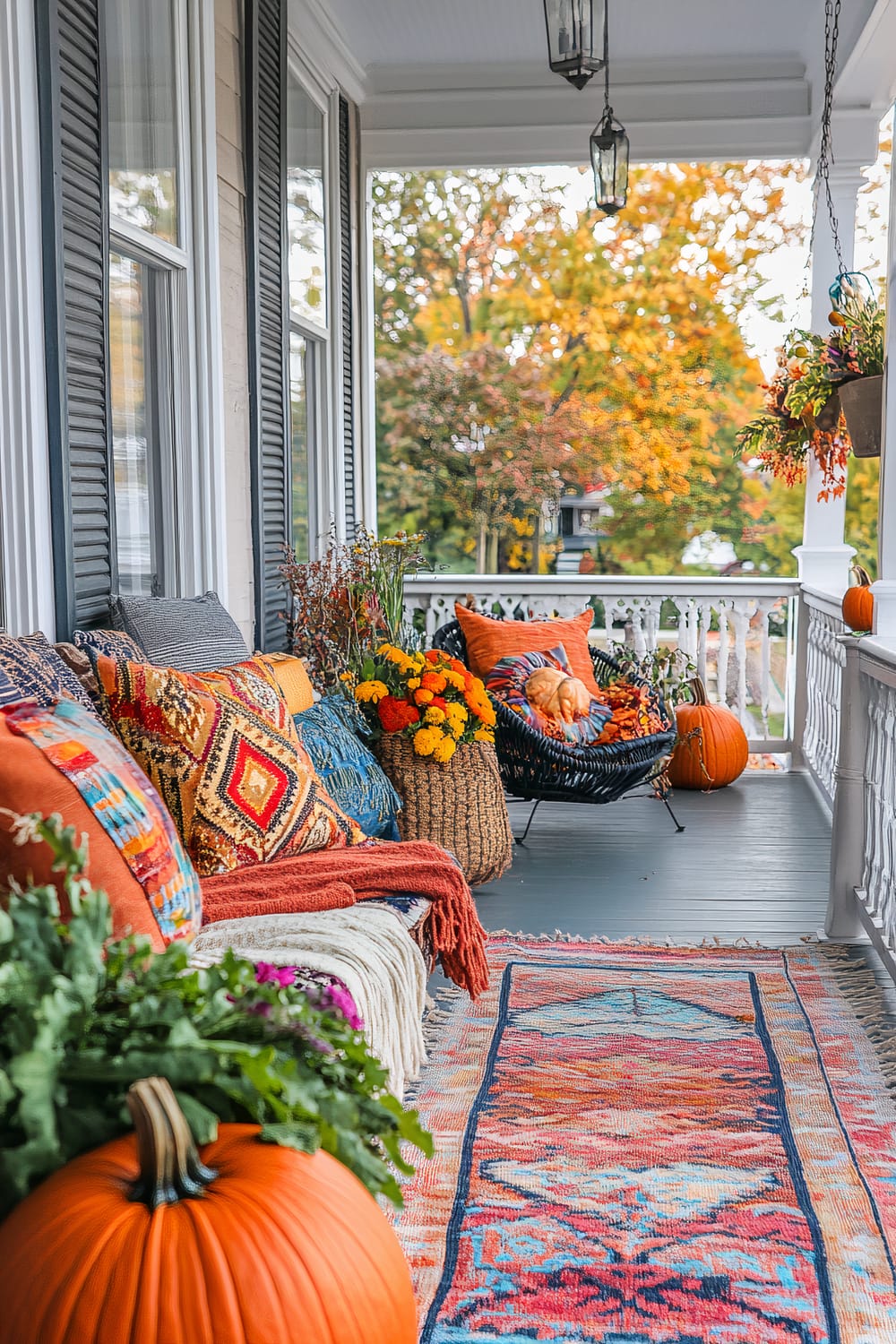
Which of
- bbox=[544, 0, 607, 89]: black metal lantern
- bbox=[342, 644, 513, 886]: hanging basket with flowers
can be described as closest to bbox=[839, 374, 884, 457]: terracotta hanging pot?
bbox=[544, 0, 607, 89]: black metal lantern

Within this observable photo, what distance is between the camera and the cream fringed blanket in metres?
1.91

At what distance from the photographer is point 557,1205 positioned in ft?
6.57

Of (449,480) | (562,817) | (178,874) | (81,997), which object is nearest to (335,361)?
(562,817)

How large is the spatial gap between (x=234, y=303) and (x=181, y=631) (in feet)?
5.04

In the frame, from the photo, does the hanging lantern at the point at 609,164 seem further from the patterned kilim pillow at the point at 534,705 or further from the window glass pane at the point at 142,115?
the patterned kilim pillow at the point at 534,705

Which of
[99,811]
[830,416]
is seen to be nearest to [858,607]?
[830,416]

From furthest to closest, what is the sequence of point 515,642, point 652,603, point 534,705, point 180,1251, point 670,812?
point 652,603
point 515,642
point 670,812
point 534,705
point 180,1251

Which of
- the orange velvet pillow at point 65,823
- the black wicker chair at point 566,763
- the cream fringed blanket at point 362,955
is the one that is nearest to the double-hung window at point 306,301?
the black wicker chair at point 566,763

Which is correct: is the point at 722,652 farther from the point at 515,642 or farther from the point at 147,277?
the point at 147,277

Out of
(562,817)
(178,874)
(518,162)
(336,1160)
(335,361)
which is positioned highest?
(518,162)

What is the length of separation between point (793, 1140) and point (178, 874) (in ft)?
4.14

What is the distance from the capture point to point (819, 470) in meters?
5.70

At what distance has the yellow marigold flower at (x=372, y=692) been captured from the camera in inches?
139

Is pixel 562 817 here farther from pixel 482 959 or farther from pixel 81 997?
pixel 81 997
